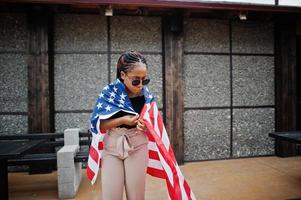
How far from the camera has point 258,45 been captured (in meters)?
6.71

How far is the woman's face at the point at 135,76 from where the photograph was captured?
2.19 m

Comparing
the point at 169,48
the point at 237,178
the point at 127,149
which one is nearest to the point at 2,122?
the point at 169,48

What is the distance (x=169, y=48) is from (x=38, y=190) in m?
4.12

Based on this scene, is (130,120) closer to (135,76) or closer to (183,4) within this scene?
(135,76)

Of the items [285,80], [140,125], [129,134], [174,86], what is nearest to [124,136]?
[129,134]

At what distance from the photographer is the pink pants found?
2.12 m

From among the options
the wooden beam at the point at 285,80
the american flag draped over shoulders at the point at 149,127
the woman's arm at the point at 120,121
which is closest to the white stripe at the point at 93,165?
the american flag draped over shoulders at the point at 149,127

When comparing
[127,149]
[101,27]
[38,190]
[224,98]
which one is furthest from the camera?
[224,98]

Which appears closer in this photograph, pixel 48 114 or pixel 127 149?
pixel 127 149

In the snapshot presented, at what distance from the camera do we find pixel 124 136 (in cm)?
218

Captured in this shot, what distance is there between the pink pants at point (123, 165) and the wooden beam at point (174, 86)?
3.83 metres

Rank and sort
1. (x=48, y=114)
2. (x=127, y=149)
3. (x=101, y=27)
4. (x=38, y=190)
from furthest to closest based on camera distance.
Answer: (x=101, y=27) → (x=48, y=114) → (x=38, y=190) → (x=127, y=149)

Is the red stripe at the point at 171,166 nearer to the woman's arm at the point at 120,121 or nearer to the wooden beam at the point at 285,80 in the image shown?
the woman's arm at the point at 120,121

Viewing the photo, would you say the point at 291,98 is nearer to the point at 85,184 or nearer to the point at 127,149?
the point at 85,184
